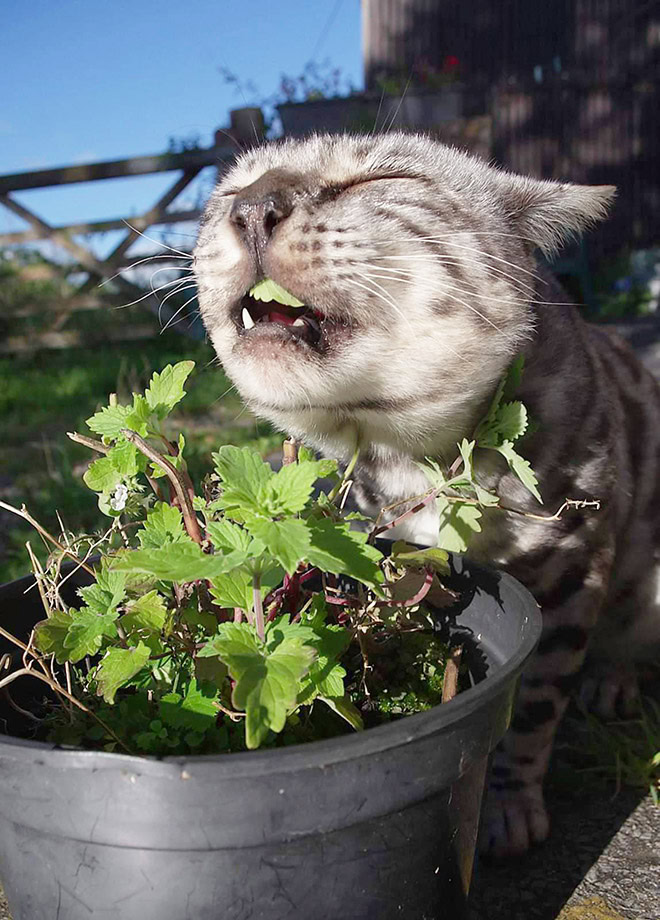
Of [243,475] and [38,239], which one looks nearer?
[243,475]

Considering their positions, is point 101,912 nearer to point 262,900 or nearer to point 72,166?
point 262,900

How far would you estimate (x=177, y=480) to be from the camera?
1.17 meters

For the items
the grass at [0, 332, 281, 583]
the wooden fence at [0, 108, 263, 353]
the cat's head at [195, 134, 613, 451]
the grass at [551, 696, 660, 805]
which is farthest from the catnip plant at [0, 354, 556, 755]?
the wooden fence at [0, 108, 263, 353]

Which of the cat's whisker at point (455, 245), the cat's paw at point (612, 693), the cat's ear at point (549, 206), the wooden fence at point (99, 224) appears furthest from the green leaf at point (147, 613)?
the wooden fence at point (99, 224)

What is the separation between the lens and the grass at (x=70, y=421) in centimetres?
341

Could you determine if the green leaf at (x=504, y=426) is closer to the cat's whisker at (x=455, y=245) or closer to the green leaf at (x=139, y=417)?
the cat's whisker at (x=455, y=245)

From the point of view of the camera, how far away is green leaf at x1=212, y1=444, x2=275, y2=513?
988mm

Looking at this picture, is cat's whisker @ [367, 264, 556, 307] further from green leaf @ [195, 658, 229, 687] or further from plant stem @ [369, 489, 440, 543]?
green leaf @ [195, 658, 229, 687]

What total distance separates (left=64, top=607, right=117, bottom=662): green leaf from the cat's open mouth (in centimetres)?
58

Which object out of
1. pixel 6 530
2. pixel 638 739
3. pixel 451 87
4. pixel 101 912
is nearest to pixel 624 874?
pixel 638 739

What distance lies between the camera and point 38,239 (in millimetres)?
6844

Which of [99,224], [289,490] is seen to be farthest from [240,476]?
[99,224]

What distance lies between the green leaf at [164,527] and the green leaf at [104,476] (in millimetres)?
95

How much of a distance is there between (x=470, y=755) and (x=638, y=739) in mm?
1125
